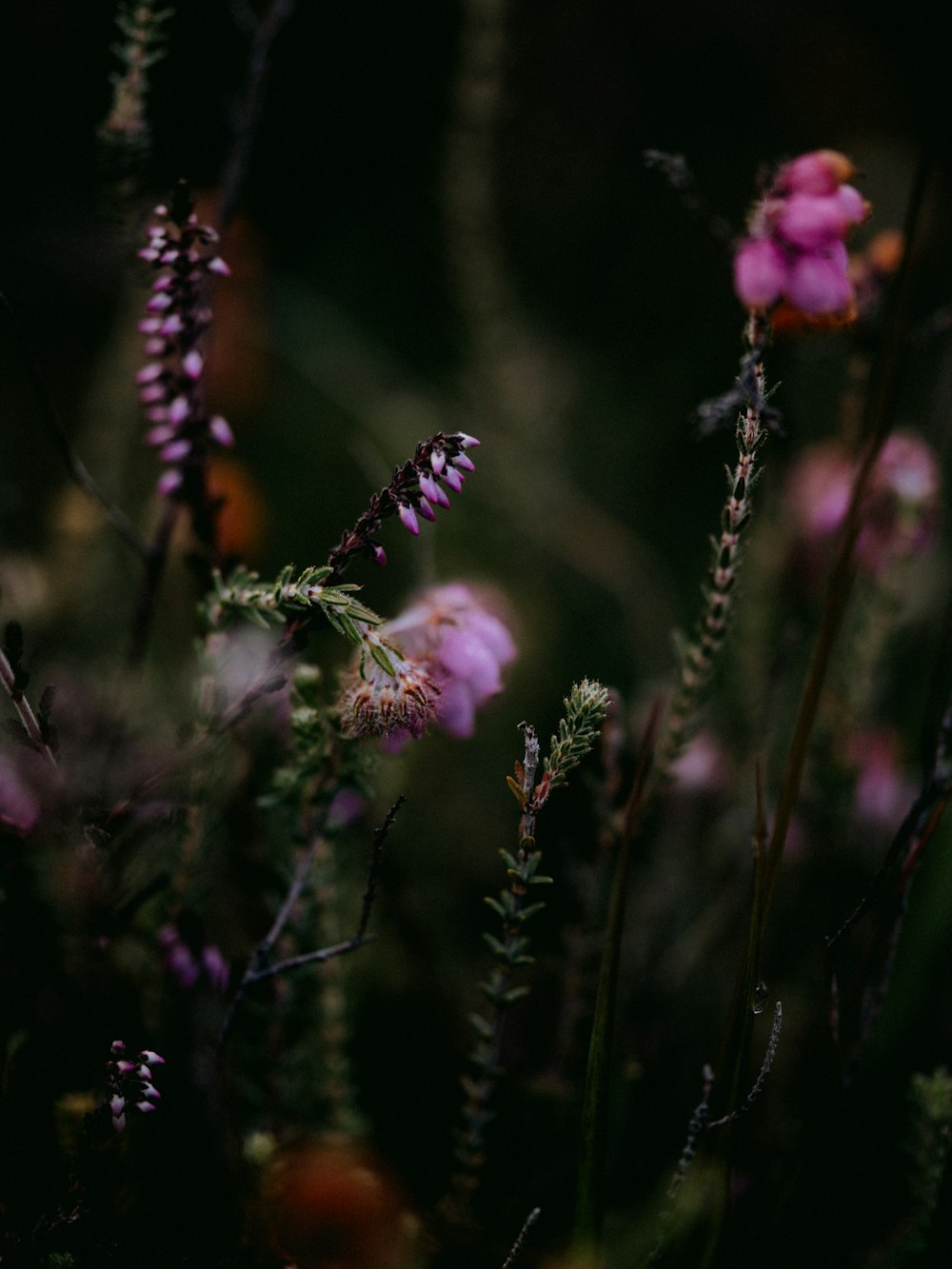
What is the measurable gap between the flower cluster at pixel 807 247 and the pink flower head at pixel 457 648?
20 centimetres

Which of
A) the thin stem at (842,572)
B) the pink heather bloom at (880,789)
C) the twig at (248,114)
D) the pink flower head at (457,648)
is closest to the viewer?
the thin stem at (842,572)

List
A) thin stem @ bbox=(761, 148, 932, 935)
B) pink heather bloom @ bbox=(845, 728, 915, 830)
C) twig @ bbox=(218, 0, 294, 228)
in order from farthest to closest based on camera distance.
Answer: pink heather bloom @ bbox=(845, 728, 915, 830), twig @ bbox=(218, 0, 294, 228), thin stem @ bbox=(761, 148, 932, 935)

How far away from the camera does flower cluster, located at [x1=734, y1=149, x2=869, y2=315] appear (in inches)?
18.3

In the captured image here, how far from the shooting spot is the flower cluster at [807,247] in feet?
1.52

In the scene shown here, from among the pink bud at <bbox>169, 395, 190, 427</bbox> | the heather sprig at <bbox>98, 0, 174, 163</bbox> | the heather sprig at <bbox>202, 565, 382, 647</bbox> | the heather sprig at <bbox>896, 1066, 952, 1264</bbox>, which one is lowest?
the heather sprig at <bbox>896, 1066, 952, 1264</bbox>

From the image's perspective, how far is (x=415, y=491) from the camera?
0.43 m

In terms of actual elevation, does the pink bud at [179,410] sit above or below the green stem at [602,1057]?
above

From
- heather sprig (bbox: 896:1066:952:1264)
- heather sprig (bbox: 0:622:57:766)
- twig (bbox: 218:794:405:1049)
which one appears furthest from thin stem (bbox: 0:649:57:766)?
heather sprig (bbox: 896:1066:952:1264)

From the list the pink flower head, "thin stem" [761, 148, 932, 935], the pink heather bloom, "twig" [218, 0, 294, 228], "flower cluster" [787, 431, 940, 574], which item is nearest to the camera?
"thin stem" [761, 148, 932, 935]

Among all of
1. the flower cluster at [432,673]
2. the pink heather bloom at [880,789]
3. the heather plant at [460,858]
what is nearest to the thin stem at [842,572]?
the heather plant at [460,858]

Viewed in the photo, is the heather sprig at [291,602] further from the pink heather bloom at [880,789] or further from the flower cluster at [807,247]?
the pink heather bloom at [880,789]

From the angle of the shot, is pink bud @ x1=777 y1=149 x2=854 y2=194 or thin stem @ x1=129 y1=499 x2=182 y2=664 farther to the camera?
thin stem @ x1=129 y1=499 x2=182 y2=664

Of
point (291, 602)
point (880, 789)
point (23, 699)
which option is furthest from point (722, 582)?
point (880, 789)

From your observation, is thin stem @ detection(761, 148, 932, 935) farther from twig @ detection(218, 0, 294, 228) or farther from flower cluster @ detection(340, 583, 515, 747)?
twig @ detection(218, 0, 294, 228)
